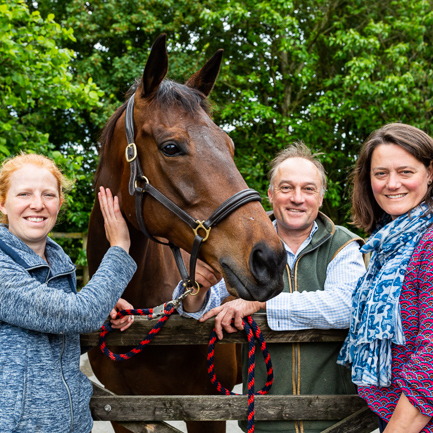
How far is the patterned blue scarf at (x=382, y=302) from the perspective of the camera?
1.52m

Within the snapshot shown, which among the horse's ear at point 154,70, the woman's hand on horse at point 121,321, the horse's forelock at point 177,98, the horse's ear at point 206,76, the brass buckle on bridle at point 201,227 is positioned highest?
the horse's ear at point 206,76

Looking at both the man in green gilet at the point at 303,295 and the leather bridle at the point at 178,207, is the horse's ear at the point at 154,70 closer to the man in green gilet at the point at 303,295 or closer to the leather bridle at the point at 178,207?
the leather bridle at the point at 178,207

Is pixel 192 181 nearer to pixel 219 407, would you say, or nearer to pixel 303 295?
pixel 303 295

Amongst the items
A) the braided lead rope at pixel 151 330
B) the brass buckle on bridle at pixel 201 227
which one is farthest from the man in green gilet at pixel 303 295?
the brass buckle on bridle at pixel 201 227

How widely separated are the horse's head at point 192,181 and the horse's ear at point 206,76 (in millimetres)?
237

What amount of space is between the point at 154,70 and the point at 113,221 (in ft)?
2.47

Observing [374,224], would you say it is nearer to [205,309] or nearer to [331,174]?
[205,309]

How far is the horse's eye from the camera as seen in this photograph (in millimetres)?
1854

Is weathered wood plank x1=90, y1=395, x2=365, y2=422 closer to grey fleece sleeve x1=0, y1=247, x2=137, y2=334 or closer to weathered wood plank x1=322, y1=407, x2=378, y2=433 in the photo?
weathered wood plank x1=322, y1=407, x2=378, y2=433

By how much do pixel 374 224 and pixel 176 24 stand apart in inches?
394

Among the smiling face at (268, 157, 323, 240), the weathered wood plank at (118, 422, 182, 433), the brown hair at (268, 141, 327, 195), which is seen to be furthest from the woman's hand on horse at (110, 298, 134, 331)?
the brown hair at (268, 141, 327, 195)

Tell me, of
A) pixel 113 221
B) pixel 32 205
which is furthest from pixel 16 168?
pixel 113 221

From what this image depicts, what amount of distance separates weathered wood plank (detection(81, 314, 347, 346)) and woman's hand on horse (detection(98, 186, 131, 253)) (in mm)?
375

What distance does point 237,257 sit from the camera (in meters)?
1.65
